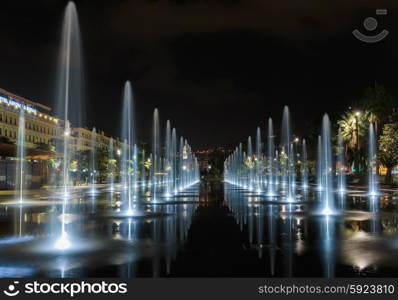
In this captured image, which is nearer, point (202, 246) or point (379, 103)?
point (202, 246)

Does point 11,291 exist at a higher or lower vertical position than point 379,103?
lower

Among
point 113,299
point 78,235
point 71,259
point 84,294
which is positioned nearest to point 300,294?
point 113,299

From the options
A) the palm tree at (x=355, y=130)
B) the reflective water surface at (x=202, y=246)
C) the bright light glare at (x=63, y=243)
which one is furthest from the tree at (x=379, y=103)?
the bright light glare at (x=63, y=243)

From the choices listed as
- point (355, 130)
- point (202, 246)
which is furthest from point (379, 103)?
point (202, 246)

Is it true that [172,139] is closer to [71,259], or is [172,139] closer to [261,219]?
[261,219]

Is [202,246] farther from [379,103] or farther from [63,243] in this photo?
[379,103]

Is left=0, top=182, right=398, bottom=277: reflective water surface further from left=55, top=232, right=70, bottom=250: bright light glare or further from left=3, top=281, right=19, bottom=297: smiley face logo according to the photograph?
left=3, top=281, right=19, bottom=297: smiley face logo

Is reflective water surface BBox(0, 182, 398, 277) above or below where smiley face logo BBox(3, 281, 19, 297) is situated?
above

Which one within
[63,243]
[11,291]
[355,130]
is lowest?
[11,291]

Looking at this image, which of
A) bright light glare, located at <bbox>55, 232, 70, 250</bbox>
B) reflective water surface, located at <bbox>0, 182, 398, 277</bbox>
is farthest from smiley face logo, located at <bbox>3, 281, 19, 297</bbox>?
bright light glare, located at <bbox>55, 232, 70, 250</bbox>

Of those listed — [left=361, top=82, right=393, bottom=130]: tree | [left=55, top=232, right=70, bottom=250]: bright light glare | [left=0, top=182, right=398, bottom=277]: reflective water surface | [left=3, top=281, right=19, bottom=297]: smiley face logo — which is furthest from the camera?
[left=361, top=82, right=393, bottom=130]: tree

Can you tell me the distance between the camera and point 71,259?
9.84 metres

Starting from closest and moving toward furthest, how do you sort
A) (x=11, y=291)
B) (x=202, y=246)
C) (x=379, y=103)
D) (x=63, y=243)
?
(x=11, y=291), (x=202, y=246), (x=63, y=243), (x=379, y=103)

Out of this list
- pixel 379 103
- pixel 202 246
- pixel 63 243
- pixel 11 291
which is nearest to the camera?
pixel 11 291
